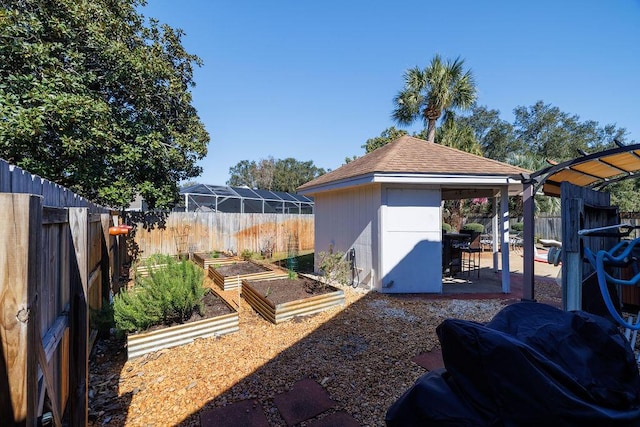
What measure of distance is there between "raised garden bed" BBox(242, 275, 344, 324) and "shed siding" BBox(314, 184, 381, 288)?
1.46 meters

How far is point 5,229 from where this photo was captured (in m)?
0.98

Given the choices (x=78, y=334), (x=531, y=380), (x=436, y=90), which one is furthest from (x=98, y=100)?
(x=436, y=90)

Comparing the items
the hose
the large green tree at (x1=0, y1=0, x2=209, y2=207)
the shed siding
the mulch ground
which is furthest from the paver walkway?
the large green tree at (x1=0, y1=0, x2=209, y2=207)

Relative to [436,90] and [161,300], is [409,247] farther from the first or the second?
[436,90]

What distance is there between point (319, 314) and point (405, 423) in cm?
379

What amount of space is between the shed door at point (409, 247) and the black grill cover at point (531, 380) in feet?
16.3

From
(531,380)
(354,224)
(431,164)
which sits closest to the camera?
(531,380)

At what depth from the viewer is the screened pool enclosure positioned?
45.9 feet

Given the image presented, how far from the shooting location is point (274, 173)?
45125 mm

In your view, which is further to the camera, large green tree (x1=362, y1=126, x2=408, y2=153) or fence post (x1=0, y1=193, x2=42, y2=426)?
large green tree (x1=362, y1=126, x2=408, y2=153)

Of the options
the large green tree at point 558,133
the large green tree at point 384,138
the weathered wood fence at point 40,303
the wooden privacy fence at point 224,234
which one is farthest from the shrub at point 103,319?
the large green tree at point 558,133

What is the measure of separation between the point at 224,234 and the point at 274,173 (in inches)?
1315

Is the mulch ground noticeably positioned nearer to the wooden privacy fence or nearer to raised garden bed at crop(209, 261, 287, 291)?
raised garden bed at crop(209, 261, 287, 291)

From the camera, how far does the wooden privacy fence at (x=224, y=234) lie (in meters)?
10.9
